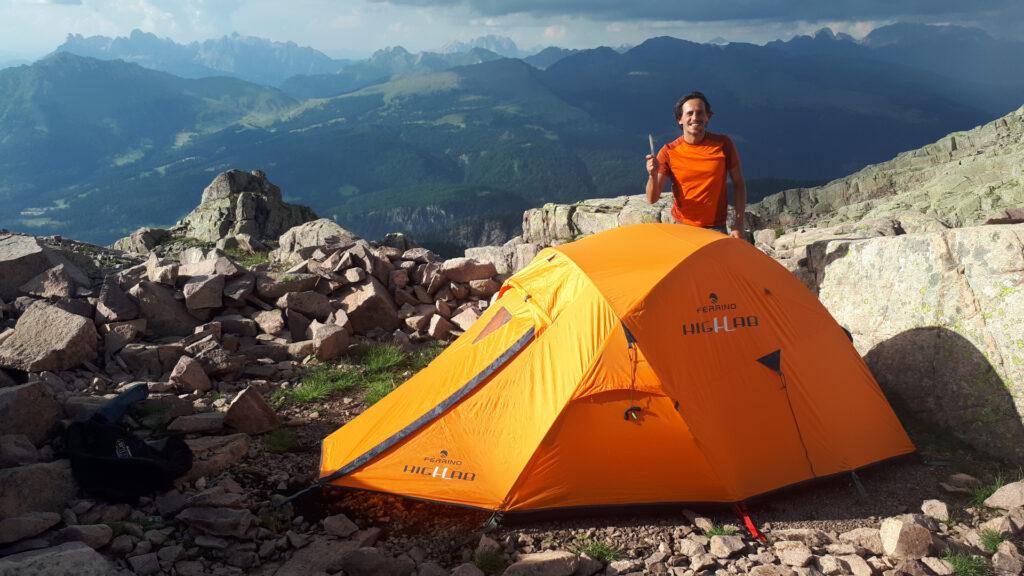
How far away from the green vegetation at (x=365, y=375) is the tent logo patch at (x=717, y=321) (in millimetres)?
5509

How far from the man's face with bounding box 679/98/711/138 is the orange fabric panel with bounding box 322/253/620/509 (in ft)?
9.99

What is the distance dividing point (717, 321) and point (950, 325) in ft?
11.9

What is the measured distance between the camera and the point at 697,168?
912cm

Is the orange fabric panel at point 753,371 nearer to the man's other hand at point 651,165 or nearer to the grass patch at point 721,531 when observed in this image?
the grass patch at point 721,531

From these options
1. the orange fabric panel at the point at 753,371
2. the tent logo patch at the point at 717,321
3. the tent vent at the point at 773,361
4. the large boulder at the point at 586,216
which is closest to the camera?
the orange fabric panel at the point at 753,371

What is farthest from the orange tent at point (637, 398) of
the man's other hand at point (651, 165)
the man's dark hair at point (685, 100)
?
the man's dark hair at point (685, 100)

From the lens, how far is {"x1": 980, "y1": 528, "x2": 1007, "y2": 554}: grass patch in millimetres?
5834

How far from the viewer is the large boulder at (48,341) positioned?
9.87 metres

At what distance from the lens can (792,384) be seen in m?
7.39

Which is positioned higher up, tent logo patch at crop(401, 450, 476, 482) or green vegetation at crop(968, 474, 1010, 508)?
tent logo patch at crop(401, 450, 476, 482)

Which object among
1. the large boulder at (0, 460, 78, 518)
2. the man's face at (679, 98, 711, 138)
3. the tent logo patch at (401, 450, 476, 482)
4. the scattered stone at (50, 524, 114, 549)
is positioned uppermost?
the man's face at (679, 98, 711, 138)

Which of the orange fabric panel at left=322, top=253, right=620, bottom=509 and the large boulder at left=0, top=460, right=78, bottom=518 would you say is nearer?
the large boulder at left=0, top=460, right=78, bottom=518

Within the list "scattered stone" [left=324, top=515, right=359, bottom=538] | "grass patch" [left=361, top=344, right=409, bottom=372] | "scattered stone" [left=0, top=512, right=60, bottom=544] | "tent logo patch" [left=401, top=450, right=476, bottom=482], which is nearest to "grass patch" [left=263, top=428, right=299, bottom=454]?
"scattered stone" [left=324, top=515, right=359, bottom=538]

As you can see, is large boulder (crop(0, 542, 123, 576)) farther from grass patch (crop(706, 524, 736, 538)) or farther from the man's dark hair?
the man's dark hair
